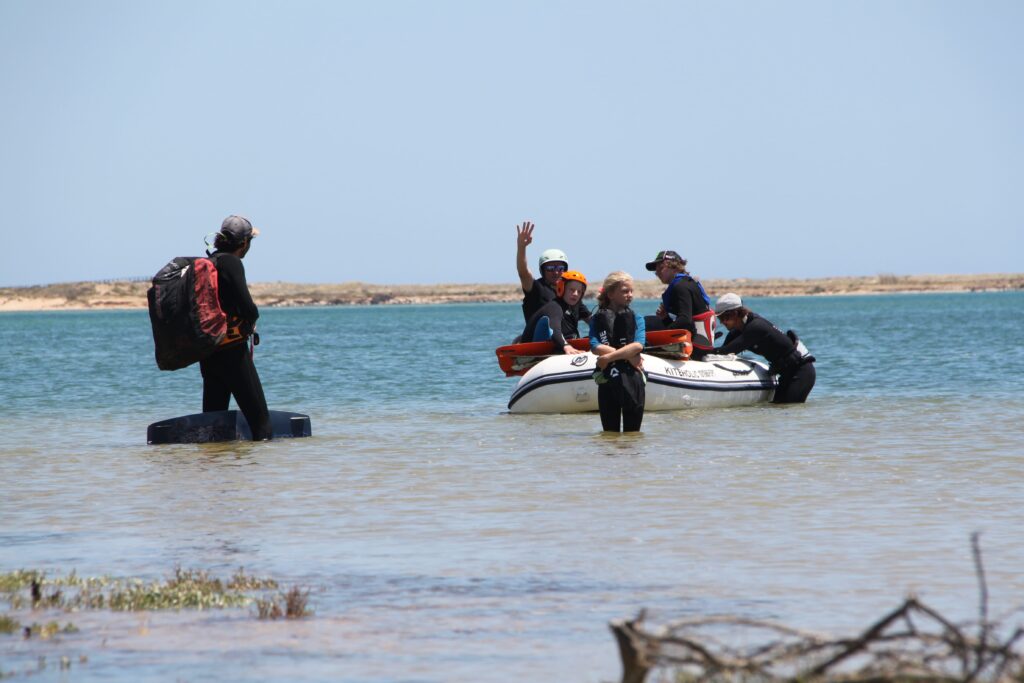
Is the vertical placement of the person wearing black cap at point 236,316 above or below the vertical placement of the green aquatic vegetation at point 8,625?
above

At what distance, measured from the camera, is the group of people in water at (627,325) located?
12.5 m

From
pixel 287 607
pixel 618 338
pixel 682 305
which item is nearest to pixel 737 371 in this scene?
pixel 682 305

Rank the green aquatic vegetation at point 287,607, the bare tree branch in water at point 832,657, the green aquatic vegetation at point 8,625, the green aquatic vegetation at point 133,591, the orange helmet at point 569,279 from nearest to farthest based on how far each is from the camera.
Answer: the bare tree branch in water at point 832,657, the green aquatic vegetation at point 8,625, the green aquatic vegetation at point 287,607, the green aquatic vegetation at point 133,591, the orange helmet at point 569,279

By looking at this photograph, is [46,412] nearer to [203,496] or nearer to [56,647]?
[203,496]

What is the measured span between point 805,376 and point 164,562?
1267 cm

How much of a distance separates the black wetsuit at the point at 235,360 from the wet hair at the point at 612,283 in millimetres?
2954

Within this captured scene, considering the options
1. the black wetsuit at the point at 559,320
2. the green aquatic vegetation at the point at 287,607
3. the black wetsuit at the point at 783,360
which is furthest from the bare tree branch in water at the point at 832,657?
the black wetsuit at the point at 783,360

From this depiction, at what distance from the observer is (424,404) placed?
20.7 m

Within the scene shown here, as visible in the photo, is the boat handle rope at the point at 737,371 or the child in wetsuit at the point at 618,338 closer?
the child in wetsuit at the point at 618,338

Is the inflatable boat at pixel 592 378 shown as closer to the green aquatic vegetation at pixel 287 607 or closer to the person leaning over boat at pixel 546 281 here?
the person leaning over boat at pixel 546 281

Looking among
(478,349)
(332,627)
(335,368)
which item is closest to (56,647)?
(332,627)

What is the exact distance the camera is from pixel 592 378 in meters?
16.4

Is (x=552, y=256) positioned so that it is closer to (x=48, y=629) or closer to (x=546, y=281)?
(x=546, y=281)

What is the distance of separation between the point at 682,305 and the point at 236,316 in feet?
21.8
